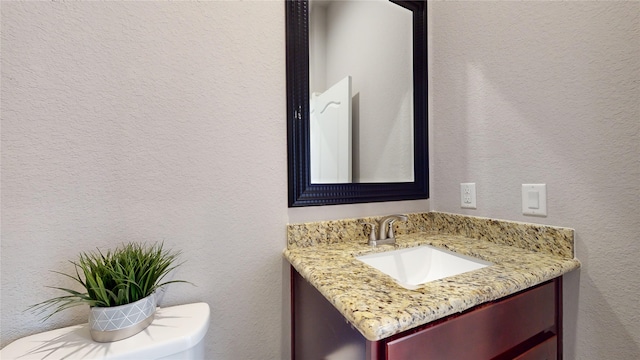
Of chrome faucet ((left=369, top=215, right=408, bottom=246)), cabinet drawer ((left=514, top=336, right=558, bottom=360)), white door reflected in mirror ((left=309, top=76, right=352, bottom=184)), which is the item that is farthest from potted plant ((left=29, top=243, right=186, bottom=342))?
cabinet drawer ((left=514, top=336, right=558, bottom=360))

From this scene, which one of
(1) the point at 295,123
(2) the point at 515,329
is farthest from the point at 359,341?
(1) the point at 295,123

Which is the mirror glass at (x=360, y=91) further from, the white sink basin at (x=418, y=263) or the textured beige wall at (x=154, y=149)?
the white sink basin at (x=418, y=263)

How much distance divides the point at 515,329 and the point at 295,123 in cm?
90

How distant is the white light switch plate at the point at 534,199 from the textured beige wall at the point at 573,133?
2 cm

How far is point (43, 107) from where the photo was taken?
2.14ft

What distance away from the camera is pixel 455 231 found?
109 cm

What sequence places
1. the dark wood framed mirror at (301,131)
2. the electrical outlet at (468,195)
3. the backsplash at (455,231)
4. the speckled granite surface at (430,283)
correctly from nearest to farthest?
the speckled granite surface at (430,283) → the backsplash at (455,231) → the dark wood framed mirror at (301,131) → the electrical outlet at (468,195)

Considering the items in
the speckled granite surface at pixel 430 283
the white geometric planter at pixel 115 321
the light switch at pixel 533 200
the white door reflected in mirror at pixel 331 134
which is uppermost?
the white door reflected in mirror at pixel 331 134

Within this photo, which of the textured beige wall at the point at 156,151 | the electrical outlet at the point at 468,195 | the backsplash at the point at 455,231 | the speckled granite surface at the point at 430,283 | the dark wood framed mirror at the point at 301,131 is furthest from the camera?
the electrical outlet at the point at 468,195

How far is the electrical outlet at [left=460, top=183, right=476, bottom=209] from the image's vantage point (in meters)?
1.02

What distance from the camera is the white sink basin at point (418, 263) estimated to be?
90cm

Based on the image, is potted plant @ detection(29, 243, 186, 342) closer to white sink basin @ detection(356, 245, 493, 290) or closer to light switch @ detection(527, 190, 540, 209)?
white sink basin @ detection(356, 245, 493, 290)

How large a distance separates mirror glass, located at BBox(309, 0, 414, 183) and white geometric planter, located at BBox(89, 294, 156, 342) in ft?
2.13

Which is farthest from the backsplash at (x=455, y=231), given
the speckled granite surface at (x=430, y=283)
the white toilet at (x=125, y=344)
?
the white toilet at (x=125, y=344)
